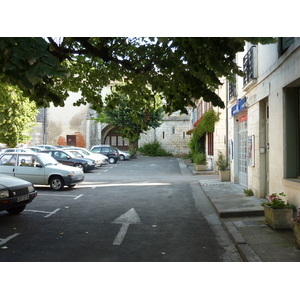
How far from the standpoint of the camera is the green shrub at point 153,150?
38.7 meters

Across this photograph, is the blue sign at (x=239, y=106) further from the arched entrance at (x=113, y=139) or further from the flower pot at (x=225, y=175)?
the arched entrance at (x=113, y=139)

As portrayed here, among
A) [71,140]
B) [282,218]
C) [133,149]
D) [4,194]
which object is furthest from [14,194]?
[71,140]

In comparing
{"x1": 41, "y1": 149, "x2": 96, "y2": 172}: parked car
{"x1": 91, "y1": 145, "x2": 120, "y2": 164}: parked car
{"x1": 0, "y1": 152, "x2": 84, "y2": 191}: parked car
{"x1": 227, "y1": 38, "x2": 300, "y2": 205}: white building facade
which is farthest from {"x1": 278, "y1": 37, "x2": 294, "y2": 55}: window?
{"x1": 91, "y1": 145, "x2": 120, "y2": 164}: parked car

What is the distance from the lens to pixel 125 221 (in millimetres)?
7184

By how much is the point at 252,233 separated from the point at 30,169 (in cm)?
906

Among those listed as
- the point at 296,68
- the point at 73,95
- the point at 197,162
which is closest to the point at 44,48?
the point at 296,68

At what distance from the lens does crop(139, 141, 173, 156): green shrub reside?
1523 inches

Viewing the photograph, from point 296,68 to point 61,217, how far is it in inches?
240

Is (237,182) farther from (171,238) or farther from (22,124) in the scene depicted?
(22,124)

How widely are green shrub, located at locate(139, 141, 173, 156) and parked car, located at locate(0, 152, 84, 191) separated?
26627 millimetres

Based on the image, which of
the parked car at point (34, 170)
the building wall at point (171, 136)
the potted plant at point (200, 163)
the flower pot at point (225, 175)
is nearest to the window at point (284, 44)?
the flower pot at point (225, 175)

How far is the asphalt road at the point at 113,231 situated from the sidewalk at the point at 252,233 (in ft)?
0.93

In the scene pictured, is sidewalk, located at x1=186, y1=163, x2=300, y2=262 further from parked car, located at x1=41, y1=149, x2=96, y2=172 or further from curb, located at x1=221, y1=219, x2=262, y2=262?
parked car, located at x1=41, y1=149, x2=96, y2=172

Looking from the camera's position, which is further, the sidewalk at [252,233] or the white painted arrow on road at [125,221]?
the white painted arrow on road at [125,221]
